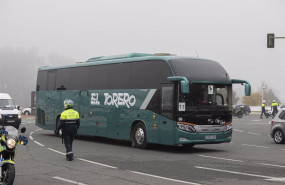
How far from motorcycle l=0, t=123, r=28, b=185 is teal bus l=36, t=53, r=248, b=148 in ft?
24.8

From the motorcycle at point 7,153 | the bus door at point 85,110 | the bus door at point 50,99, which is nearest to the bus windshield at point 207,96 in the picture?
the bus door at point 85,110

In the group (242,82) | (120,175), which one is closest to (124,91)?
(242,82)

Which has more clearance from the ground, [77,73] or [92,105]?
[77,73]

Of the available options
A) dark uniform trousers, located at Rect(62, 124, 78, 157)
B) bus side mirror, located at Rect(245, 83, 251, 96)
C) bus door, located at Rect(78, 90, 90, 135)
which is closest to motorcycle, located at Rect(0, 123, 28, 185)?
dark uniform trousers, located at Rect(62, 124, 78, 157)

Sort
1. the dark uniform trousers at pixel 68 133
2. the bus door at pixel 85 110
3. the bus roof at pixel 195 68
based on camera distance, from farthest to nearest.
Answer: the bus door at pixel 85 110
the bus roof at pixel 195 68
the dark uniform trousers at pixel 68 133

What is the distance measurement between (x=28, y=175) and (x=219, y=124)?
26.1 feet

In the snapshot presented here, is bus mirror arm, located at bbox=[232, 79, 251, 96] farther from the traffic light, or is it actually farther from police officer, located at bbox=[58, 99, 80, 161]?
the traffic light

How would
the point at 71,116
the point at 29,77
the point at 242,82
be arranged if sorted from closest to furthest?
1. the point at 71,116
2. the point at 242,82
3. the point at 29,77

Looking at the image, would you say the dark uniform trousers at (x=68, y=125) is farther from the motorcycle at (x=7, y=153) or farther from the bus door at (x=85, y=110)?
the bus door at (x=85, y=110)

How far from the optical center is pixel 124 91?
19.1 meters

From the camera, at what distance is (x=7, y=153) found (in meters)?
8.71

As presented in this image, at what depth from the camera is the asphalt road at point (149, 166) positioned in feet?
34.0

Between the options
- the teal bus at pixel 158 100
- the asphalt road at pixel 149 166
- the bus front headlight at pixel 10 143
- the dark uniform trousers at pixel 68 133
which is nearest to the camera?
the bus front headlight at pixel 10 143

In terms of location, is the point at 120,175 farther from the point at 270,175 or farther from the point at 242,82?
the point at 242,82
